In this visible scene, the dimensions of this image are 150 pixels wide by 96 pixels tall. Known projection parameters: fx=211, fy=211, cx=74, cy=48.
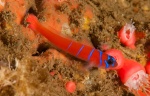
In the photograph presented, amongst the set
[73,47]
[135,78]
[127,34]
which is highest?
[127,34]

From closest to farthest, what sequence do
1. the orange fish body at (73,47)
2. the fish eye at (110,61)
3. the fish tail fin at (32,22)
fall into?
the fish eye at (110,61) → the orange fish body at (73,47) → the fish tail fin at (32,22)

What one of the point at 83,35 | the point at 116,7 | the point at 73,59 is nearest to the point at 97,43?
the point at 83,35

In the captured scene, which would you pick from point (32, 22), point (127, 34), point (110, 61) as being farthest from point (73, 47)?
point (127, 34)

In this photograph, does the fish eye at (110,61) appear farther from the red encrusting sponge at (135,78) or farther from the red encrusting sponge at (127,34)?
the red encrusting sponge at (127,34)

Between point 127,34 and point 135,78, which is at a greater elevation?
point 127,34

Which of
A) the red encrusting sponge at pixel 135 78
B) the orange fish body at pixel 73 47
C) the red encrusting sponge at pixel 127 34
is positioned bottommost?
the red encrusting sponge at pixel 135 78

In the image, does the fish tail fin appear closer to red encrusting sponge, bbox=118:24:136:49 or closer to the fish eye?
the fish eye

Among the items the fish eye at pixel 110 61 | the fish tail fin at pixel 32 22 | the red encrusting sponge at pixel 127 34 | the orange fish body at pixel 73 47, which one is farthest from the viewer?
the red encrusting sponge at pixel 127 34

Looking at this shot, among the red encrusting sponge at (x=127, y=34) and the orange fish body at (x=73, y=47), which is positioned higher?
the red encrusting sponge at (x=127, y=34)

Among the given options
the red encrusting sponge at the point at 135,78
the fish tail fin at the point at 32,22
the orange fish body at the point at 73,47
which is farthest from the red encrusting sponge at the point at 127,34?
the fish tail fin at the point at 32,22

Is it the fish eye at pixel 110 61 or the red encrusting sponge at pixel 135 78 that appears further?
the red encrusting sponge at pixel 135 78

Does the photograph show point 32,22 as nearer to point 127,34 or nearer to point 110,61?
point 110,61

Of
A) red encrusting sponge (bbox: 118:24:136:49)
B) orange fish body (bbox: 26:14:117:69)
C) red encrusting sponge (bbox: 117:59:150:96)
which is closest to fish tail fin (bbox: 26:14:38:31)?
orange fish body (bbox: 26:14:117:69)
